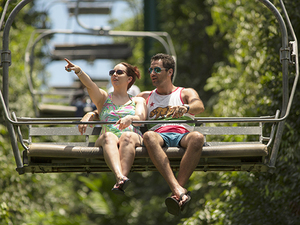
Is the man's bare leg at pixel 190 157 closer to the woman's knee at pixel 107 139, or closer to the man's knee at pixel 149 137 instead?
the man's knee at pixel 149 137

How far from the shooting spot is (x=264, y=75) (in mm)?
7551

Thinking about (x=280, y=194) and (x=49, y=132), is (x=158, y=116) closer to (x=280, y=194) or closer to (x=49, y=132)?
(x=49, y=132)

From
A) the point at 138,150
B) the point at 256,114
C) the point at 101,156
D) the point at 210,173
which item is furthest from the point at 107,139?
the point at 210,173

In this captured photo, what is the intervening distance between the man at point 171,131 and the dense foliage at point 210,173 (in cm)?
250

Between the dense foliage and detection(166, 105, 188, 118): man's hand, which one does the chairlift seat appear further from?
the dense foliage

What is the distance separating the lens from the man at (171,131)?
415cm

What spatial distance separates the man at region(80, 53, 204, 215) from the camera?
4.14 m

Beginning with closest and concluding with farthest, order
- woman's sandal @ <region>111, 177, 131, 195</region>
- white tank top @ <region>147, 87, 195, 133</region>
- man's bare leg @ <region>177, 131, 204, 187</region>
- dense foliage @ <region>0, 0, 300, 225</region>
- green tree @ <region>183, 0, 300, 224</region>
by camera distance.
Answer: woman's sandal @ <region>111, 177, 131, 195</region>
man's bare leg @ <region>177, 131, 204, 187</region>
white tank top @ <region>147, 87, 195, 133</region>
green tree @ <region>183, 0, 300, 224</region>
dense foliage @ <region>0, 0, 300, 225</region>

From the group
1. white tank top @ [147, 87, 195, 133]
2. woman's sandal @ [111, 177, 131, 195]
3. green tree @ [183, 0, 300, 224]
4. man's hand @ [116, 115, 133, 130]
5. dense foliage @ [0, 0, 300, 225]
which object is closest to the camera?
woman's sandal @ [111, 177, 131, 195]

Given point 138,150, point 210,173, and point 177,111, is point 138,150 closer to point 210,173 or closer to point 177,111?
point 177,111

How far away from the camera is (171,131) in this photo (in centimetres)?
454

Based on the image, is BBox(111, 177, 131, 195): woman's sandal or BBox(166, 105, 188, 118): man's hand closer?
BBox(111, 177, 131, 195): woman's sandal

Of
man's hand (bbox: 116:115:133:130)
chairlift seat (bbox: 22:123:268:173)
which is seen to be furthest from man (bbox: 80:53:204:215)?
man's hand (bbox: 116:115:133:130)

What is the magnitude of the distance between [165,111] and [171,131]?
0.20 m
